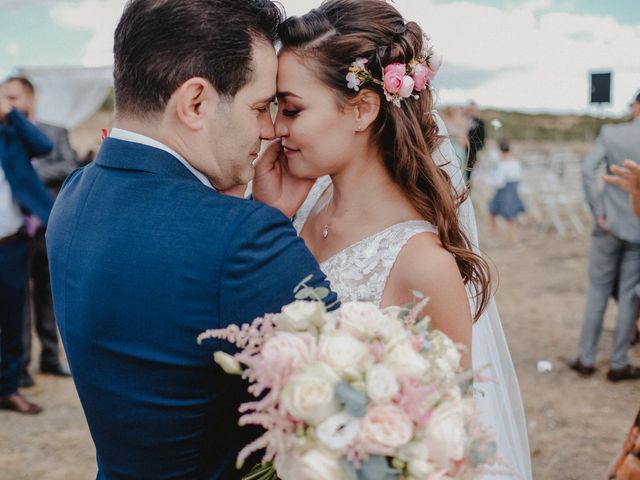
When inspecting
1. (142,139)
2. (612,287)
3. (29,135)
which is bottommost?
(612,287)

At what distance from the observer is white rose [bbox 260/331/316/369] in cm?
119

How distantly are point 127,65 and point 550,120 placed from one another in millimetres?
79870

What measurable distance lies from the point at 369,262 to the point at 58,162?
16.1ft

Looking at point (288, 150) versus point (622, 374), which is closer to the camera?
point (288, 150)

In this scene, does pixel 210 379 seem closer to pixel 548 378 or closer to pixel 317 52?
pixel 317 52

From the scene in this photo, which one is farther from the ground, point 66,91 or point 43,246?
point 43,246

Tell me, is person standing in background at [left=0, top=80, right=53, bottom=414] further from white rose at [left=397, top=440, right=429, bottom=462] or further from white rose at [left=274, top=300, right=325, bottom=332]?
white rose at [left=397, top=440, right=429, bottom=462]

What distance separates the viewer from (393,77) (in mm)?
2270

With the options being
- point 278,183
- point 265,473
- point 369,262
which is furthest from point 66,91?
point 265,473

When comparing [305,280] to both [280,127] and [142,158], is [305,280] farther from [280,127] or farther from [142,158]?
[280,127]

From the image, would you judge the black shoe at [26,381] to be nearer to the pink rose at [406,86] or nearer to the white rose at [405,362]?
the pink rose at [406,86]

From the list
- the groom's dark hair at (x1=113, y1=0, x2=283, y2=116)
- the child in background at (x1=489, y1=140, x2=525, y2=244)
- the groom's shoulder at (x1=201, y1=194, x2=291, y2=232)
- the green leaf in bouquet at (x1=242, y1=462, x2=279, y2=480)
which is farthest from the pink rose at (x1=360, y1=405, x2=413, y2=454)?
the child in background at (x1=489, y1=140, x2=525, y2=244)

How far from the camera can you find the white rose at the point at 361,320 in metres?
1.27

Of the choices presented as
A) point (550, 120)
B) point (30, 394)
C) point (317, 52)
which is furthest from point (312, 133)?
point (550, 120)
